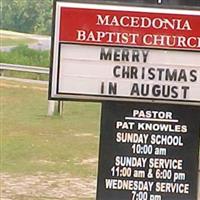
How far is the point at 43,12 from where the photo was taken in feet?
128

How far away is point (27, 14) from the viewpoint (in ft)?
134

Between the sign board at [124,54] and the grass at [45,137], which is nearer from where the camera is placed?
the sign board at [124,54]

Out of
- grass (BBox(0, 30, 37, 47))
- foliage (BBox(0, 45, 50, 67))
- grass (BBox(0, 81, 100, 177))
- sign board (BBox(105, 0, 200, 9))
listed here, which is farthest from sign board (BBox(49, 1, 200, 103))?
grass (BBox(0, 30, 37, 47))

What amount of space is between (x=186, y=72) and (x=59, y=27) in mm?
963

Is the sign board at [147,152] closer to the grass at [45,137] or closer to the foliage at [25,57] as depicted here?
the grass at [45,137]

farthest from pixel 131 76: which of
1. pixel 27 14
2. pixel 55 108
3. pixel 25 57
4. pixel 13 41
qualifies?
pixel 13 41

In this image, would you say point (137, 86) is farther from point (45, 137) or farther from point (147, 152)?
point (45, 137)

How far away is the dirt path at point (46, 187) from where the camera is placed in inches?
353

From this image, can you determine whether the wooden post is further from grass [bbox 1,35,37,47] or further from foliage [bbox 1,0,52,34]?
grass [bbox 1,35,37,47]

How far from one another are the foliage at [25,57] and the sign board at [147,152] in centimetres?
2932

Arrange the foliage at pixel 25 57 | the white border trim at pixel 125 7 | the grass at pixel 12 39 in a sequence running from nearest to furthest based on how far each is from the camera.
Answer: the white border trim at pixel 125 7, the foliage at pixel 25 57, the grass at pixel 12 39

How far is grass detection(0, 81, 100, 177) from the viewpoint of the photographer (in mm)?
10789

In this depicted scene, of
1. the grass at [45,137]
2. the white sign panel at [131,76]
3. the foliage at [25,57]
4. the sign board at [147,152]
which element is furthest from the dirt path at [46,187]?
the foliage at [25,57]

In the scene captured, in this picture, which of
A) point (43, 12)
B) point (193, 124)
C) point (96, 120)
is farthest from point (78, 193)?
point (43, 12)
